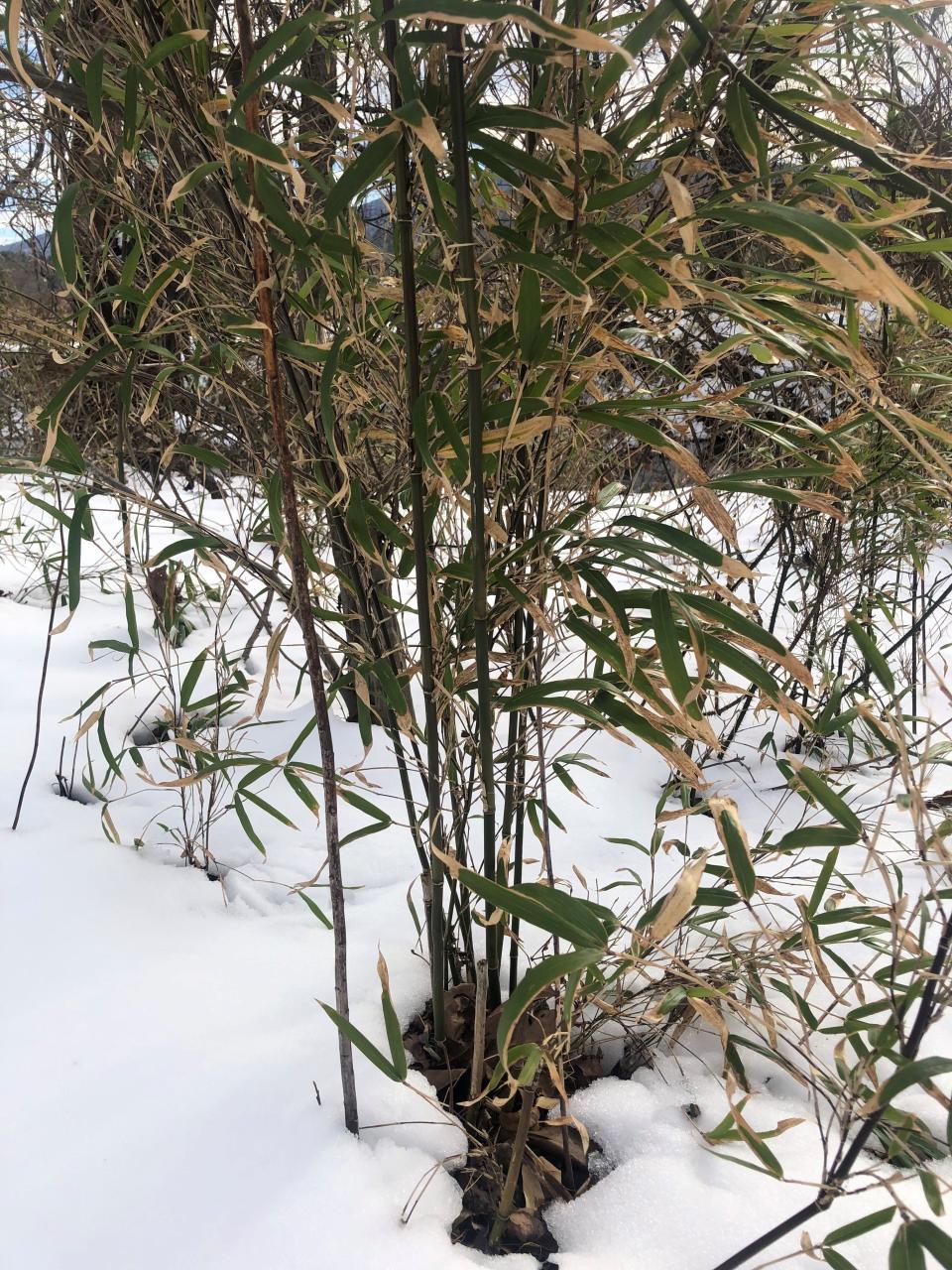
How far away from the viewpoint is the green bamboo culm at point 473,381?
0.40m

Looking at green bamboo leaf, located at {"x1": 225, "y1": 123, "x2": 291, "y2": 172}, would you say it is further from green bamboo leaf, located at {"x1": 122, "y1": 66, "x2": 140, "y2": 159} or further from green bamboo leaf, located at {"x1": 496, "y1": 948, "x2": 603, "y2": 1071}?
green bamboo leaf, located at {"x1": 496, "y1": 948, "x2": 603, "y2": 1071}

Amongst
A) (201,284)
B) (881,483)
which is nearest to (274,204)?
(201,284)

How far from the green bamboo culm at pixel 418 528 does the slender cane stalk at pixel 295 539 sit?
0.25 ft

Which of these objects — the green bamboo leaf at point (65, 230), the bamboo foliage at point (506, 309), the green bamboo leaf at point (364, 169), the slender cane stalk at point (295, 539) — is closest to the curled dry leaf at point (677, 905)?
the bamboo foliage at point (506, 309)

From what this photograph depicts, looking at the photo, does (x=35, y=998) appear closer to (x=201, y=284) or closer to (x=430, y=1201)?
(x=430, y=1201)

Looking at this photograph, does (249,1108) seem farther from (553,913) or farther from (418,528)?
(418,528)

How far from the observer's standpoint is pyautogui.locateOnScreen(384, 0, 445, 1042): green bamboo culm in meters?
0.44

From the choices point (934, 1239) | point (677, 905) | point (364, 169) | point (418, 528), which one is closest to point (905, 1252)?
point (934, 1239)

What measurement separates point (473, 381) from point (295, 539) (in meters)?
0.15

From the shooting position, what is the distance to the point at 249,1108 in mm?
660

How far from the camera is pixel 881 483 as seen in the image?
123 centimetres

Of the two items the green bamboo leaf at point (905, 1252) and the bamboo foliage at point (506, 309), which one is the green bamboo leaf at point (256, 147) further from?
the green bamboo leaf at point (905, 1252)

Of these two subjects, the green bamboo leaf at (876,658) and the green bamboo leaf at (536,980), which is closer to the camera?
the green bamboo leaf at (536,980)

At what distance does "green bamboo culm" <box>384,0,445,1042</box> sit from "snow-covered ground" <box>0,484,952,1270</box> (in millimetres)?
66
